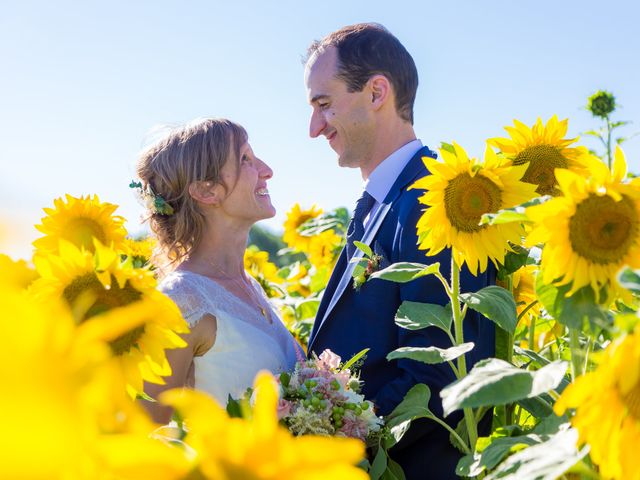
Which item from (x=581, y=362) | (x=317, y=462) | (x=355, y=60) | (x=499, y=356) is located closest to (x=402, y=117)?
(x=355, y=60)

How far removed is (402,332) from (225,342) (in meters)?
0.67

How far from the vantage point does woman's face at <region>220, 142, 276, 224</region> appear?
9.98 feet

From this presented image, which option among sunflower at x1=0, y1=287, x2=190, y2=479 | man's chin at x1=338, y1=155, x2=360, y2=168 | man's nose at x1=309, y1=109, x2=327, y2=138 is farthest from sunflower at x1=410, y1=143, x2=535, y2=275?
man's nose at x1=309, y1=109, x2=327, y2=138

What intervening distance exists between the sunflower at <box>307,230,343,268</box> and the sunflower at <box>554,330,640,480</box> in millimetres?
3957

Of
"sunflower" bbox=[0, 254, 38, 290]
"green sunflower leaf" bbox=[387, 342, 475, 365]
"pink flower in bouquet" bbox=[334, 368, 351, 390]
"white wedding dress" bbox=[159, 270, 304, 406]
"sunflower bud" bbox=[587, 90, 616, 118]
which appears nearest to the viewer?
"sunflower" bbox=[0, 254, 38, 290]

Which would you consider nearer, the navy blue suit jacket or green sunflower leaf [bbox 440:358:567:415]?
green sunflower leaf [bbox 440:358:567:415]

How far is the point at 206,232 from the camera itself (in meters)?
3.07

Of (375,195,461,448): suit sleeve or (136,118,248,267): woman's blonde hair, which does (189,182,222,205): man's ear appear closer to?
(136,118,248,267): woman's blonde hair

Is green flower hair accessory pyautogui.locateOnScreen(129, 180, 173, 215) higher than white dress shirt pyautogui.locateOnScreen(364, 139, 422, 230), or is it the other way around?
green flower hair accessory pyautogui.locateOnScreen(129, 180, 173, 215)

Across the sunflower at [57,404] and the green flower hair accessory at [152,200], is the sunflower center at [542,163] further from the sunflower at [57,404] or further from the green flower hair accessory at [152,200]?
the green flower hair accessory at [152,200]

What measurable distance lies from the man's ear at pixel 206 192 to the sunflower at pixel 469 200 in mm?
1497

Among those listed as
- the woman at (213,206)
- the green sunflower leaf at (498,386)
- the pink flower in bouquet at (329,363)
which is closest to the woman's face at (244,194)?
the woman at (213,206)

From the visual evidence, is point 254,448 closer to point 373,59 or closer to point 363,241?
point 363,241

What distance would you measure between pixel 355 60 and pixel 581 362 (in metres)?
2.32
